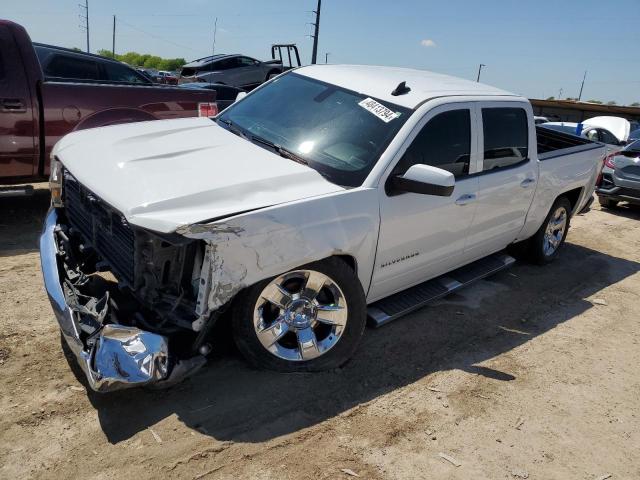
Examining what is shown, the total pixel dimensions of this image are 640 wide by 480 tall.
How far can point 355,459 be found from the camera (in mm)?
2793

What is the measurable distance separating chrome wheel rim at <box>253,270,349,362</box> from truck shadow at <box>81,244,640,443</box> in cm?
19

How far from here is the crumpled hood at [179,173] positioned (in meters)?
2.76

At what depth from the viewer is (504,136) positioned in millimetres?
4621

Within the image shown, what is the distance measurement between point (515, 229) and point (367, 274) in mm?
2215

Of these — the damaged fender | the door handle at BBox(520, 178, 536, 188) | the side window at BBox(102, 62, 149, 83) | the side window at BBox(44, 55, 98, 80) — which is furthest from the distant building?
the damaged fender

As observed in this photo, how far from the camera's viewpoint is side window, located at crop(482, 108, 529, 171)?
14.4ft

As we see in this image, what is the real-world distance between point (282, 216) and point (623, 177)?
825 cm

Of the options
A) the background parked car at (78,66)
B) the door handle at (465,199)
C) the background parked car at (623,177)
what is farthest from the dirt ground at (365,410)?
the background parked car at (623,177)

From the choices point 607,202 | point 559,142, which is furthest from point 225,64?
point 559,142

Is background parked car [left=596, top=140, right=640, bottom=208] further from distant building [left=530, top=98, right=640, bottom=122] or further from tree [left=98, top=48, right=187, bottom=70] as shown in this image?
tree [left=98, top=48, right=187, bottom=70]

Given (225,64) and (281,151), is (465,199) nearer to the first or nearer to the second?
(281,151)

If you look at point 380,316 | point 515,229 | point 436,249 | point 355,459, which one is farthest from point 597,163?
point 355,459

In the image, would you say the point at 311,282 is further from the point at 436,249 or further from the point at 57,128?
the point at 57,128

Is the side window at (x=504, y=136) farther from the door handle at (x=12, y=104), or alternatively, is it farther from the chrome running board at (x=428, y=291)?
the door handle at (x=12, y=104)
